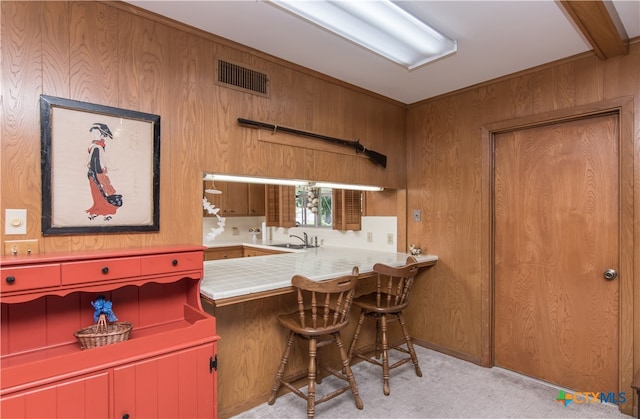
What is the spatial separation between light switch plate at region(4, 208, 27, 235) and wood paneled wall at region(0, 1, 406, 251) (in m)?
0.02

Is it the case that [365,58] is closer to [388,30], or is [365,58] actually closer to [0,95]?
[388,30]

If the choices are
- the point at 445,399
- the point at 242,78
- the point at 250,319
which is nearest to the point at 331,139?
the point at 242,78

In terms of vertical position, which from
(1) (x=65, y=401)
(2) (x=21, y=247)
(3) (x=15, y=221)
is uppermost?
(3) (x=15, y=221)

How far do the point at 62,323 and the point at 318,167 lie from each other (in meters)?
1.89

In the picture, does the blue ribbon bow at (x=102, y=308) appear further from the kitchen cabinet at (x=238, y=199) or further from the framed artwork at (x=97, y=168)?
the kitchen cabinet at (x=238, y=199)

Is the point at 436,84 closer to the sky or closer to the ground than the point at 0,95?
closer to the sky

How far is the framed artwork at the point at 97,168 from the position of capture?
1.62 metres

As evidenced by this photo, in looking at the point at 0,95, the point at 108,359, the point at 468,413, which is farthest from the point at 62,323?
the point at 468,413

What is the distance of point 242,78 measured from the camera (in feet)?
7.59

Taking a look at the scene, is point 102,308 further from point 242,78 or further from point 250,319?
point 242,78

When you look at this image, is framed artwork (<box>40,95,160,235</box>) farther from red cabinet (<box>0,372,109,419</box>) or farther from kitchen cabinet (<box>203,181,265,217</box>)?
kitchen cabinet (<box>203,181,265,217</box>)

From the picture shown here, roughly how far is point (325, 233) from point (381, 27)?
2750 millimetres

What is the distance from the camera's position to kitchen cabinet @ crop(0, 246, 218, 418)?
1.37 meters

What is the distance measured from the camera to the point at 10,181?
1533mm
